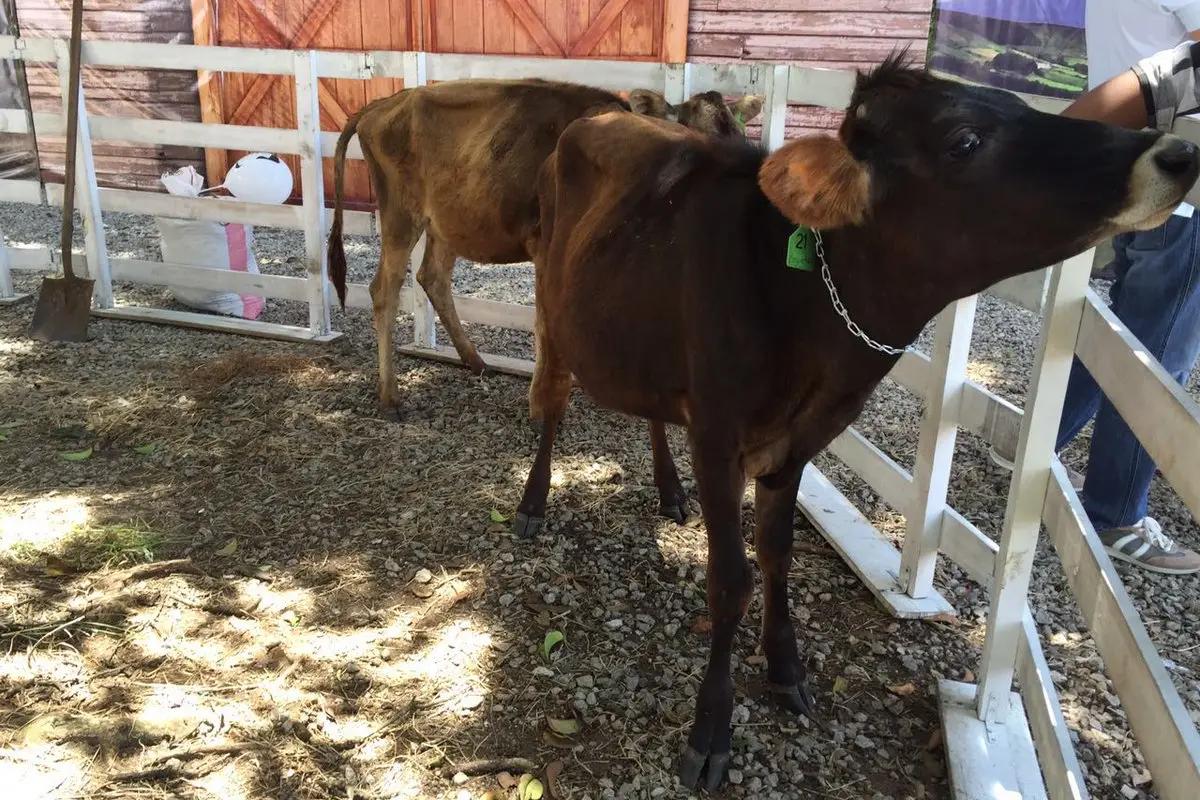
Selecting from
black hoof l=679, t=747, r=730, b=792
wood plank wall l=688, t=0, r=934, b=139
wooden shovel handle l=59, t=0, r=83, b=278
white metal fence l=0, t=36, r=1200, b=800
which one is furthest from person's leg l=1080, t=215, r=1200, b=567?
wooden shovel handle l=59, t=0, r=83, b=278

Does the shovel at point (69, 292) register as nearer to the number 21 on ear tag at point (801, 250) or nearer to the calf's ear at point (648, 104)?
the calf's ear at point (648, 104)

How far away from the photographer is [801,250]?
209cm

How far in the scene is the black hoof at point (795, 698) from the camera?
2607mm

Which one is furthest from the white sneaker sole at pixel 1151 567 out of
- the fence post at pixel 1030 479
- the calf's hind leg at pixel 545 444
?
the calf's hind leg at pixel 545 444

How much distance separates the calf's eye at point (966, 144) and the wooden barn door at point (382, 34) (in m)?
7.24

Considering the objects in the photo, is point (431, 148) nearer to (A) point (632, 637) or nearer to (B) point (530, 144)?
(B) point (530, 144)

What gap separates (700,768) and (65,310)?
5.26m

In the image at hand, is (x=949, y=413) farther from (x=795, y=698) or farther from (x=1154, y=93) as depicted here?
(x=1154, y=93)

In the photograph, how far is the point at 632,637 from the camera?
2.95 metres

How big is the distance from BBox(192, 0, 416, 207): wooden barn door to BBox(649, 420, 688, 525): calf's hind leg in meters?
6.52

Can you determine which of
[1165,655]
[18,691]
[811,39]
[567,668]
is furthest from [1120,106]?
[811,39]

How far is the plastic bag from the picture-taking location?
6.32 meters

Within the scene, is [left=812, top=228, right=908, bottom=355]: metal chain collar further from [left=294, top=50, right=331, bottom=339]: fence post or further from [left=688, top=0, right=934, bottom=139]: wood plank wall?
[left=688, top=0, right=934, bottom=139]: wood plank wall

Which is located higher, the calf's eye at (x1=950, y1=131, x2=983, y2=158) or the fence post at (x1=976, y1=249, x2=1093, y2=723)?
the calf's eye at (x1=950, y1=131, x2=983, y2=158)
